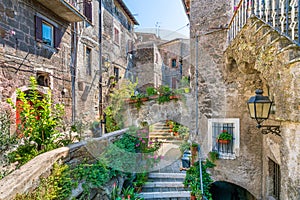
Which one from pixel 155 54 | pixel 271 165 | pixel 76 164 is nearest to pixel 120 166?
pixel 76 164

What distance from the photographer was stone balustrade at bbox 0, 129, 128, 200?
1.80 m

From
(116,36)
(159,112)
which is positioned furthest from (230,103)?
(116,36)

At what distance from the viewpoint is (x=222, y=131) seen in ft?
15.7

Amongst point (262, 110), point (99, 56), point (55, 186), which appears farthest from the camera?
point (99, 56)

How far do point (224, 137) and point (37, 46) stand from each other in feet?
19.4

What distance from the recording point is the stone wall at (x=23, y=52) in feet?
13.7

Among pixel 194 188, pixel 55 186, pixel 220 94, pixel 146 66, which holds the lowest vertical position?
pixel 194 188

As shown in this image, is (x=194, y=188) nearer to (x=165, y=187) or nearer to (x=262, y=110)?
(x=165, y=187)

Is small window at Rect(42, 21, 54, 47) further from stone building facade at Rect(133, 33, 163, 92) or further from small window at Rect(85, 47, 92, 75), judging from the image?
stone building facade at Rect(133, 33, 163, 92)

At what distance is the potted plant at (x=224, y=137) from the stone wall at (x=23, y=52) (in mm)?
5322

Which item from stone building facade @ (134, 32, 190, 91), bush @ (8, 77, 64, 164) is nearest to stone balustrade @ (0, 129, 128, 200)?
bush @ (8, 77, 64, 164)

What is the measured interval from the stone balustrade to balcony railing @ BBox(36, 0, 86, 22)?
448cm

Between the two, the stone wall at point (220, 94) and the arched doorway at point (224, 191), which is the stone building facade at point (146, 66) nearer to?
the stone wall at point (220, 94)

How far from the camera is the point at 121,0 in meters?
10.3
